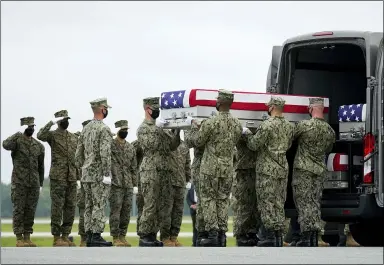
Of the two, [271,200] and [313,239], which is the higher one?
[271,200]

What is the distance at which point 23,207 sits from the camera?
17875 millimetres

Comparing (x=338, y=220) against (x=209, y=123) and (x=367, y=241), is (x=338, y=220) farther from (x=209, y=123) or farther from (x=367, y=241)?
(x=209, y=123)

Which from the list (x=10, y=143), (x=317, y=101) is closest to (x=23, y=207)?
(x=10, y=143)

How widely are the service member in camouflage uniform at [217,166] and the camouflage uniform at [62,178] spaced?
3465 mm

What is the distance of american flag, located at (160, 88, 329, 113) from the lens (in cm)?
1469

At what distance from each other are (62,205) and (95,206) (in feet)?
8.26

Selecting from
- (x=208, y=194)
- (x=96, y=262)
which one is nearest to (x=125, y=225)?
(x=208, y=194)

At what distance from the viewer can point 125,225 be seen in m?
18.3

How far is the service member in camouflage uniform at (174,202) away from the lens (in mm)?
16016

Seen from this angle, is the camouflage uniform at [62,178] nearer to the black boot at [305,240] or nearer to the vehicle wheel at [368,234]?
the black boot at [305,240]

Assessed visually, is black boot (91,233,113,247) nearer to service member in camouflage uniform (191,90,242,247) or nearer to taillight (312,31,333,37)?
service member in camouflage uniform (191,90,242,247)

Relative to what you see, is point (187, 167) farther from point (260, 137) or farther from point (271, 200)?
point (260, 137)

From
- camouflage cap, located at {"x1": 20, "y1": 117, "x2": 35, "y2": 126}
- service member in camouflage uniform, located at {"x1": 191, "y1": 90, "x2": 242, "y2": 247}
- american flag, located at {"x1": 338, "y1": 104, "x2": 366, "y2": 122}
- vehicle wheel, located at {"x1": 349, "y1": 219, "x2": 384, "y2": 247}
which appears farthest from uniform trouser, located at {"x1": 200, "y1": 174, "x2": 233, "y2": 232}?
camouflage cap, located at {"x1": 20, "y1": 117, "x2": 35, "y2": 126}

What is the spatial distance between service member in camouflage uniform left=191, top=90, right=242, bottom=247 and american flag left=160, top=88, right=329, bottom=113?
8.1 inches
